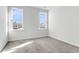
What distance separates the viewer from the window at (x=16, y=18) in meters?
5.69

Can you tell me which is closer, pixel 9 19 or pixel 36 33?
pixel 9 19

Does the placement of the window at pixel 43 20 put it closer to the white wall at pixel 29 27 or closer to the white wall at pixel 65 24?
the white wall at pixel 29 27

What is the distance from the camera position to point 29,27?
21.6 ft

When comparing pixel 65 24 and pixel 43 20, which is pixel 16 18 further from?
pixel 65 24

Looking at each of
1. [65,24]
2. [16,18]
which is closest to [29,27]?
[16,18]

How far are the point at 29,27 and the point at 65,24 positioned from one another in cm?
247

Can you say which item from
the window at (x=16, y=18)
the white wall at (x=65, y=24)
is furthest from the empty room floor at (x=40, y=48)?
the window at (x=16, y=18)

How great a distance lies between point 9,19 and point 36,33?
2.34 meters

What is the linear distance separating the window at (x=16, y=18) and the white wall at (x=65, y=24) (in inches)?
92.5

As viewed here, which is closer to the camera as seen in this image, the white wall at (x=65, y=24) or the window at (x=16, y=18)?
the white wall at (x=65, y=24)
